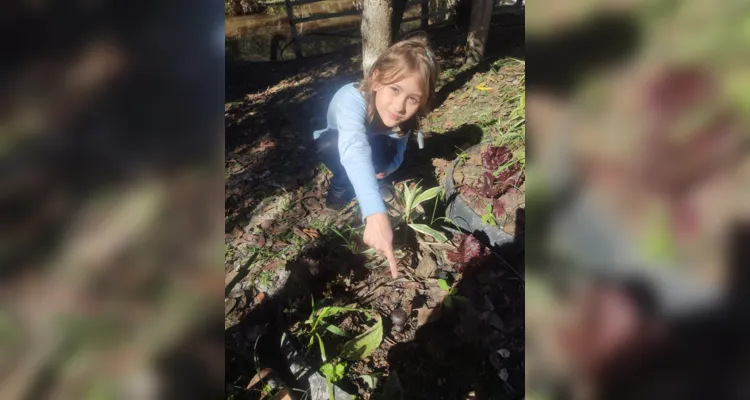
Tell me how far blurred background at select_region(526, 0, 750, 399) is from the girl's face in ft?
6.60

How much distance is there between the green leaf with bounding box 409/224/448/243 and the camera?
7.50 feet

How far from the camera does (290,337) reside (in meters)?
1.74

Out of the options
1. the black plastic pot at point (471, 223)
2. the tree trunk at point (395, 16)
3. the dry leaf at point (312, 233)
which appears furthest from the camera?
the tree trunk at point (395, 16)

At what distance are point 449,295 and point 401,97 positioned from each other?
3.44 ft

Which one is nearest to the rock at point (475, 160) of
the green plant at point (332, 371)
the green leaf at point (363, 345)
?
the green leaf at point (363, 345)

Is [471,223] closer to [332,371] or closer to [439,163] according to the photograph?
[439,163]

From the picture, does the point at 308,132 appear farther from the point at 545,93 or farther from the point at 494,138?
the point at 545,93

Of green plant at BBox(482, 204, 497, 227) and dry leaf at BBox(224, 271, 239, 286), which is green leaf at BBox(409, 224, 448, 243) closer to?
green plant at BBox(482, 204, 497, 227)

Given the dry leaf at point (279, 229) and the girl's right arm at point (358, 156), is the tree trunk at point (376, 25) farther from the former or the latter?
the dry leaf at point (279, 229)

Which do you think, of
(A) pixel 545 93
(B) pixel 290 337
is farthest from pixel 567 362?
(B) pixel 290 337

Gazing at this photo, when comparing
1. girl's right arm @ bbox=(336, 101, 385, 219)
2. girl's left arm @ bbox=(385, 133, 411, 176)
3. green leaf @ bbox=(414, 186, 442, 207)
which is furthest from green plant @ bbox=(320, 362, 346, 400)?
girl's left arm @ bbox=(385, 133, 411, 176)

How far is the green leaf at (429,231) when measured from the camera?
7.50 ft

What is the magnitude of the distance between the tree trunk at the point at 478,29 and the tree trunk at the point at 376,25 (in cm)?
158

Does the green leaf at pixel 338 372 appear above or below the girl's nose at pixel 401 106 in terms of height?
below
